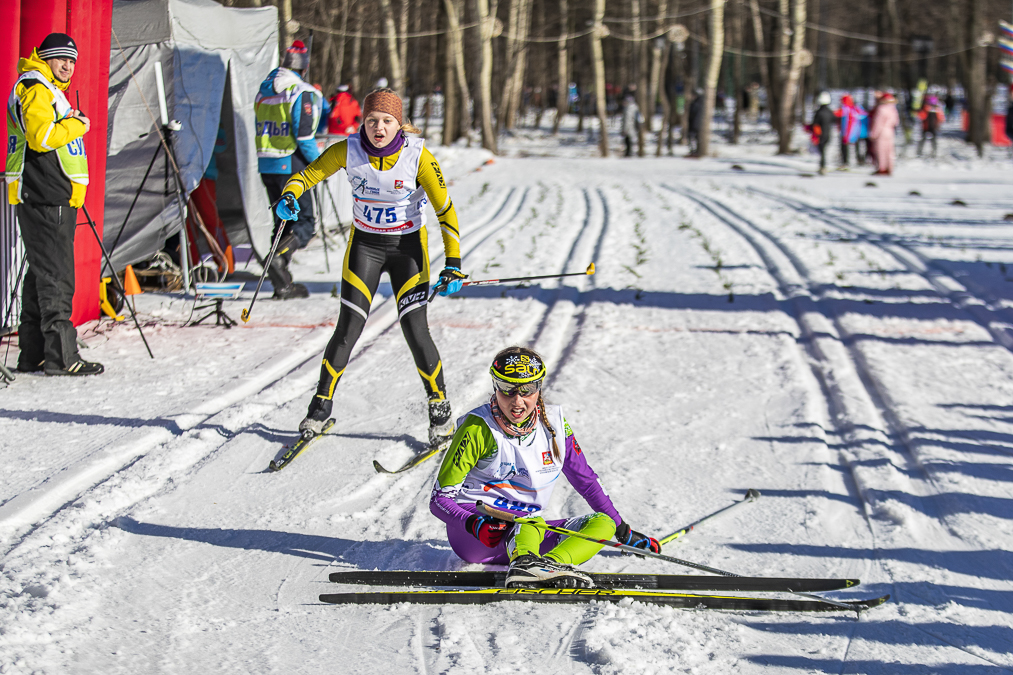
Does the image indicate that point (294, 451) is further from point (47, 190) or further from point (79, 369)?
point (47, 190)

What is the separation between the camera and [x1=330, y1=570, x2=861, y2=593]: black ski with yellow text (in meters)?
3.67

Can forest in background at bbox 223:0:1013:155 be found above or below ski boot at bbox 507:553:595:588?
above

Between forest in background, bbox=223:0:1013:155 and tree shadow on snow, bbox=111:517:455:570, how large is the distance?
12.1 m

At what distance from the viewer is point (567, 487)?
4848mm

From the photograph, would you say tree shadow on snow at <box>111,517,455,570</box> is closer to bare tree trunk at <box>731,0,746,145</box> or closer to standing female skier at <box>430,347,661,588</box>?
standing female skier at <box>430,347,661,588</box>

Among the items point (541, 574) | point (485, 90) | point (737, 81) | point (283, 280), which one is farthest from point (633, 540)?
point (737, 81)

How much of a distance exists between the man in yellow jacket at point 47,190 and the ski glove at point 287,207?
1832 mm

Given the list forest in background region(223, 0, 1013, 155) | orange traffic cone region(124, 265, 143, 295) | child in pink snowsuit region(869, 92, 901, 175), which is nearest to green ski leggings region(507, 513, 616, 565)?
orange traffic cone region(124, 265, 143, 295)

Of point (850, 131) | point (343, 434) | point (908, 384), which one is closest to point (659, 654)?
point (343, 434)

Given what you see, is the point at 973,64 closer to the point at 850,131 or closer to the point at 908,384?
the point at 850,131

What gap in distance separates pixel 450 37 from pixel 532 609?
2458 centimetres

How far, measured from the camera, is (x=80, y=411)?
5.69m

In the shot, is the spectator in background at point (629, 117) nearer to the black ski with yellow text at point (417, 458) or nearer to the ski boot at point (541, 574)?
the black ski with yellow text at point (417, 458)

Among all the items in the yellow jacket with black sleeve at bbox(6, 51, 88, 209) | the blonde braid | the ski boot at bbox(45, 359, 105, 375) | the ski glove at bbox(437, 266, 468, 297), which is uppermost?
the yellow jacket with black sleeve at bbox(6, 51, 88, 209)
